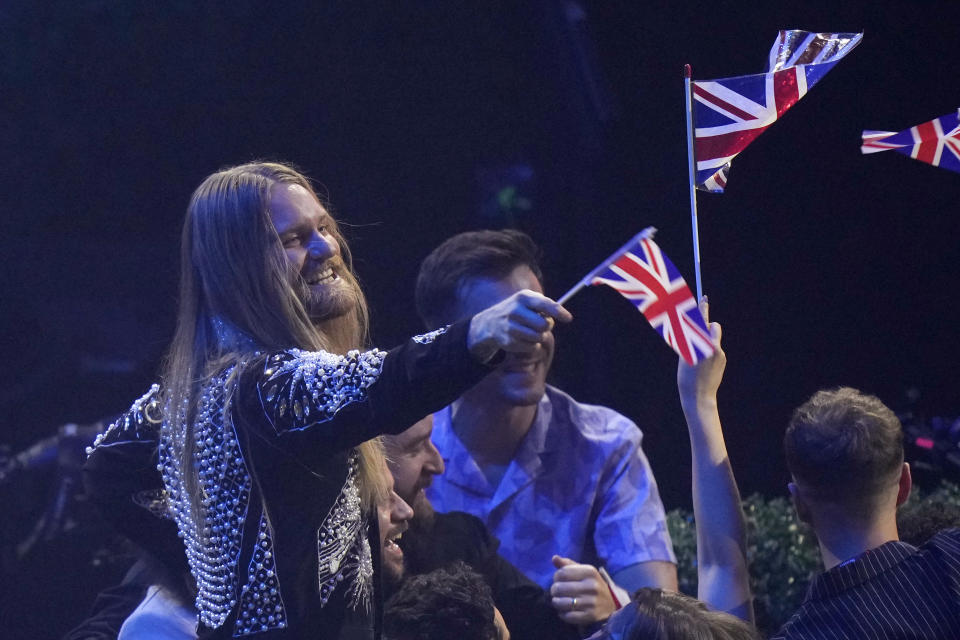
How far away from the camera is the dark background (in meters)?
3.59

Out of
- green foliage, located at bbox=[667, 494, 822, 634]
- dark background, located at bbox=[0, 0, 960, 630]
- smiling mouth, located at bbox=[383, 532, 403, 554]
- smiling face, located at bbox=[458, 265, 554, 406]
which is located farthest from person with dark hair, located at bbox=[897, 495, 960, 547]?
dark background, located at bbox=[0, 0, 960, 630]

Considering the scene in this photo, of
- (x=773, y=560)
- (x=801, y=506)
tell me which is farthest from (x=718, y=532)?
(x=773, y=560)

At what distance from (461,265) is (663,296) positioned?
1234 millimetres

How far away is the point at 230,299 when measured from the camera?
184cm

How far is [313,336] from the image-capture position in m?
1.86

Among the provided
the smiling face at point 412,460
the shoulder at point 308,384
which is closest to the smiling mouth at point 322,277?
the shoulder at point 308,384

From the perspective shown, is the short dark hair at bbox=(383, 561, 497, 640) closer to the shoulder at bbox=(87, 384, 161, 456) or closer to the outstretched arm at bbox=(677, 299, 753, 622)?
the outstretched arm at bbox=(677, 299, 753, 622)

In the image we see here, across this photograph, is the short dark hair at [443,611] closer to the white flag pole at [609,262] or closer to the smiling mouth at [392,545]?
the smiling mouth at [392,545]

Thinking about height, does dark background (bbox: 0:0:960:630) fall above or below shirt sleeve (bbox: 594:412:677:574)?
above

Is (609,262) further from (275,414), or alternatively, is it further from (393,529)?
(393,529)

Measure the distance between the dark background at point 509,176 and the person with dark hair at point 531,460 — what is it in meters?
1.02

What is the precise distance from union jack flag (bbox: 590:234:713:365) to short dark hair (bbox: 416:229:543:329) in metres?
1.16

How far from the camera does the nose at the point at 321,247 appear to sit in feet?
6.30

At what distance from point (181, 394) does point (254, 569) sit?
34 cm
